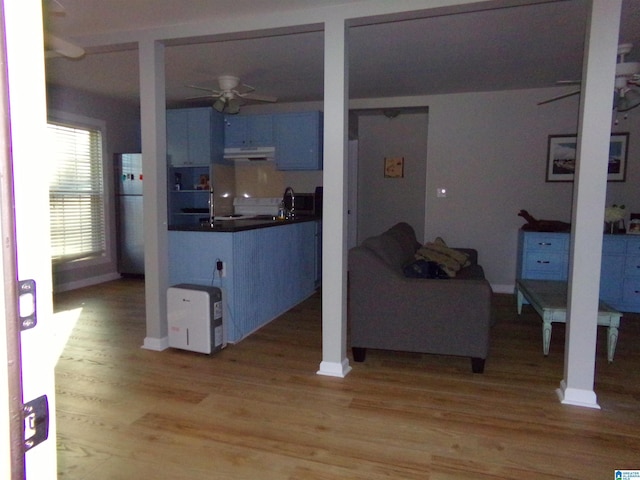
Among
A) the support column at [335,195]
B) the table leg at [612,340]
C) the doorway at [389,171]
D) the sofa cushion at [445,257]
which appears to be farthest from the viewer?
the doorway at [389,171]

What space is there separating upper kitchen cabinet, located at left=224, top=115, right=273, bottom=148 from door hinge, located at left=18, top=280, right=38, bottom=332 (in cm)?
561

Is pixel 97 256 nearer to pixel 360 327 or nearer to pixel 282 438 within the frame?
pixel 360 327

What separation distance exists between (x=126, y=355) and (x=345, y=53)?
2.72m

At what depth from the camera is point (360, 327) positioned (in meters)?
3.17

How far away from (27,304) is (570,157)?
582 cm

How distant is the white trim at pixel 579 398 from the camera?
102 inches

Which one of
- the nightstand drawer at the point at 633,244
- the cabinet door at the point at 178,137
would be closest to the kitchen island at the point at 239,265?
the cabinet door at the point at 178,137

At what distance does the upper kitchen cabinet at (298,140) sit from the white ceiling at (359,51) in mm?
321

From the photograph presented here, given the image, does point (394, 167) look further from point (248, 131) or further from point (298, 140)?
point (248, 131)

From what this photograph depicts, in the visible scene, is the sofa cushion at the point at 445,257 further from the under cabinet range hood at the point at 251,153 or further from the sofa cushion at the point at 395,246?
the under cabinet range hood at the point at 251,153


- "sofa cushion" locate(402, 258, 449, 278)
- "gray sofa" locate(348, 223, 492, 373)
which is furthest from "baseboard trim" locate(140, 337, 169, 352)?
"sofa cushion" locate(402, 258, 449, 278)

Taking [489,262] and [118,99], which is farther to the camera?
[118,99]

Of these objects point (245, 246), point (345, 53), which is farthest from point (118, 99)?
point (345, 53)

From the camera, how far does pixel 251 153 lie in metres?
6.11
